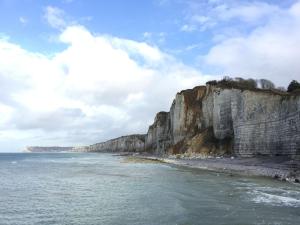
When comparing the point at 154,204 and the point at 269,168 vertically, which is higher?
the point at 269,168

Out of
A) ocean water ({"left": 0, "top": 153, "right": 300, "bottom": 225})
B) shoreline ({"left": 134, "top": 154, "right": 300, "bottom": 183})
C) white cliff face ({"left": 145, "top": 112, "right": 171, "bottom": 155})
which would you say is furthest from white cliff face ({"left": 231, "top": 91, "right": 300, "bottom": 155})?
white cliff face ({"left": 145, "top": 112, "right": 171, "bottom": 155})

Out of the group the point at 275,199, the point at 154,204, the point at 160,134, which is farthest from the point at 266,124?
the point at 160,134

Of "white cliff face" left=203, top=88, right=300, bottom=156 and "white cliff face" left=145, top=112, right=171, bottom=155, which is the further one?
"white cliff face" left=145, top=112, right=171, bottom=155

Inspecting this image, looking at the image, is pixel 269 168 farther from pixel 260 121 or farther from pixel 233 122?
pixel 233 122

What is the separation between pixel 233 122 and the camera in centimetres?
6394

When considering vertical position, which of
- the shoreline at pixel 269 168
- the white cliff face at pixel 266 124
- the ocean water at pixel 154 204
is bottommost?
the ocean water at pixel 154 204

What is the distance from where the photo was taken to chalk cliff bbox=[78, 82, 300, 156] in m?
46.3

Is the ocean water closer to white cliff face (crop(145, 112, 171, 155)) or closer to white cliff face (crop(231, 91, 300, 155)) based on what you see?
white cliff face (crop(231, 91, 300, 155))

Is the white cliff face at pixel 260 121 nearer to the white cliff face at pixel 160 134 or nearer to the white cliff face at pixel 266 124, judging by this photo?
the white cliff face at pixel 266 124

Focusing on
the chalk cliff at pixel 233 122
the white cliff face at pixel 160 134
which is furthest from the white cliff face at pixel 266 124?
the white cliff face at pixel 160 134

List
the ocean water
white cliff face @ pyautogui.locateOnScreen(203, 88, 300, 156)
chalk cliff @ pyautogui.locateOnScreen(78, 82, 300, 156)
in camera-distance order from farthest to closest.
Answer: chalk cliff @ pyautogui.locateOnScreen(78, 82, 300, 156), white cliff face @ pyautogui.locateOnScreen(203, 88, 300, 156), the ocean water

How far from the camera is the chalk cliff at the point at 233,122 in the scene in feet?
152

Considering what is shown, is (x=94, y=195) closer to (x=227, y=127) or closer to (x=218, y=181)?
(x=218, y=181)

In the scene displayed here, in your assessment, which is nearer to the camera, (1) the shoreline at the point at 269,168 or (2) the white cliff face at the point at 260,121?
(1) the shoreline at the point at 269,168
